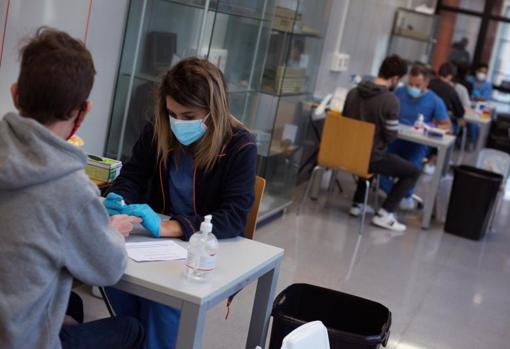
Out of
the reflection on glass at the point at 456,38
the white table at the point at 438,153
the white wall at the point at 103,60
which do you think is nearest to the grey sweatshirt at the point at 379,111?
the white table at the point at 438,153

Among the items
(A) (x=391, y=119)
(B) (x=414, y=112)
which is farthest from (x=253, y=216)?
(B) (x=414, y=112)

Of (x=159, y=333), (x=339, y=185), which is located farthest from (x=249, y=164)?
(x=339, y=185)

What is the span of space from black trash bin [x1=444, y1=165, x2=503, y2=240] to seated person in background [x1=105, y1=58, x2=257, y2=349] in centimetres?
385

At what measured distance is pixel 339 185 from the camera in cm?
734

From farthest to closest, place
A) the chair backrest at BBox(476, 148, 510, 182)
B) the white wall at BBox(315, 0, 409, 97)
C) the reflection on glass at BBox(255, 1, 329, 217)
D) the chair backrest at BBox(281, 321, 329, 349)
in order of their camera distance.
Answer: the white wall at BBox(315, 0, 409, 97)
the chair backrest at BBox(476, 148, 510, 182)
the reflection on glass at BBox(255, 1, 329, 217)
the chair backrest at BBox(281, 321, 329, 349)

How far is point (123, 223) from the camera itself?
7.75 ft

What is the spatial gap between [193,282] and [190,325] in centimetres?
12

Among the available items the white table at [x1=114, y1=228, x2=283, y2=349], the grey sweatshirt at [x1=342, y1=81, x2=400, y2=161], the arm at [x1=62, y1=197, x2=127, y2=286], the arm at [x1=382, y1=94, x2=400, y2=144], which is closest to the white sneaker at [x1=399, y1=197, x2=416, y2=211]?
the grey sweatshirt at [x1=342, y1=81, x2=400, y2=161]

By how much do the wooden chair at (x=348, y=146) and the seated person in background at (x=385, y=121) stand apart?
135mm

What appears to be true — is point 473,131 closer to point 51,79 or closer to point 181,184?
point 181,184

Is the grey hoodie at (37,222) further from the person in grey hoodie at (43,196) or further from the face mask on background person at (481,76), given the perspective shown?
the face mask on background person at (481,76)

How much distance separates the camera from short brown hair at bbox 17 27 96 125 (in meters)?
1.83

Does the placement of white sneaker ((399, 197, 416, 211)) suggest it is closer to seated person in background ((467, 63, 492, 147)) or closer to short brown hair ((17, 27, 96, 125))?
seated person in background ((467, 63, 492, 147))

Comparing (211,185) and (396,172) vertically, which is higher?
(211,185)
